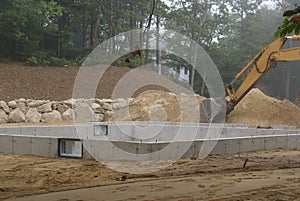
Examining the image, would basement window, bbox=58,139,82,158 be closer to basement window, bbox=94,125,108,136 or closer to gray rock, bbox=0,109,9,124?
basement window, bbox=94,125,108,136

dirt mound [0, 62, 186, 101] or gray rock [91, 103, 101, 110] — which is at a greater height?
dirt mound [0, 62, 186, 101]

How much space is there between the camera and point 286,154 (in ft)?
34.7


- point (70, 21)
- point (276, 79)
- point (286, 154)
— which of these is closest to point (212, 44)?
point (276, 79)

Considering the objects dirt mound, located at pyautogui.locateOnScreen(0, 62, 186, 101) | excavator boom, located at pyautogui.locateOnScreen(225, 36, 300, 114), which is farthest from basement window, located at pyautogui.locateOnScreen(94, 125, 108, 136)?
excavator boom, located at pyautogui.locateOnScreen(225, 36, 300, 114)

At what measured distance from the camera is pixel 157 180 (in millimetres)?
6777

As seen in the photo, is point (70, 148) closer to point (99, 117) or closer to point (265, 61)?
point (99, 117)

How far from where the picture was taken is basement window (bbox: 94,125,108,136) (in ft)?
45.5

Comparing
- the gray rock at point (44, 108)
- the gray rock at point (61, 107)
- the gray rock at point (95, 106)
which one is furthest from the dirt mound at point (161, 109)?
the gray rock at point (44, 108)

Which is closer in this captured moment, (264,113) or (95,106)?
(95,106)

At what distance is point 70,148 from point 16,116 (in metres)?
8.16

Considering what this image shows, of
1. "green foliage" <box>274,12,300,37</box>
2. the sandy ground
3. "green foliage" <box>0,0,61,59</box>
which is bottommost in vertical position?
the sandy ground

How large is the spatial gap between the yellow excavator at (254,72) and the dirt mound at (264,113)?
143 centimetres

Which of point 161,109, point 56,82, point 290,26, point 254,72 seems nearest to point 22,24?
point 56,82

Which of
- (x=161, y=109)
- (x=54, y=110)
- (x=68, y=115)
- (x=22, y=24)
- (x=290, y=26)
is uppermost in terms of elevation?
(x=22, y=24)
